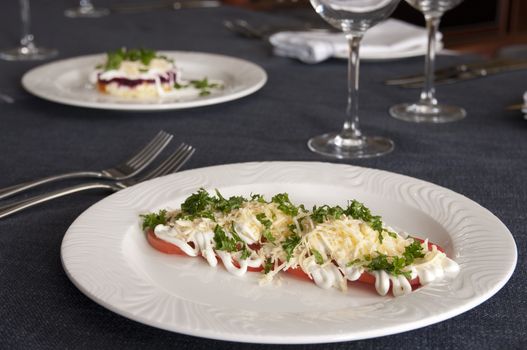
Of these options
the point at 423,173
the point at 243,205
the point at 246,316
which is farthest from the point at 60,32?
the point at 246,316

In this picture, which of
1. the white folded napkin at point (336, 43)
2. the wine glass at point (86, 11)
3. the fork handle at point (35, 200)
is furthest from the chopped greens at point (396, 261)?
the wine glass at point (86, 11)

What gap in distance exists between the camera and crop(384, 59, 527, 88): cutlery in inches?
61.0

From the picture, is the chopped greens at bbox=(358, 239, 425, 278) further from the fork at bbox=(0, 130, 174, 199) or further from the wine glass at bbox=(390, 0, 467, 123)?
the wine glass at bbox=(390, 0, 467, 123)

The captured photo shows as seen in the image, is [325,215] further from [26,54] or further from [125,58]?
[26,54]

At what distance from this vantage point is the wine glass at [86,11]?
7.70 feet

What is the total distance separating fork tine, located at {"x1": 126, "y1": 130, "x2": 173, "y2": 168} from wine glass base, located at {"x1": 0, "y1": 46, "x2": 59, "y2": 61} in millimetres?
735

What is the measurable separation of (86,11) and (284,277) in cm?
182

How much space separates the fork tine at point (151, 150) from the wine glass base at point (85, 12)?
1248mm

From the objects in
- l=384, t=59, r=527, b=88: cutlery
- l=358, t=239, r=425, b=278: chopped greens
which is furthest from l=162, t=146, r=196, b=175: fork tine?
l=384, t=59, r=527, b=88: cutlery

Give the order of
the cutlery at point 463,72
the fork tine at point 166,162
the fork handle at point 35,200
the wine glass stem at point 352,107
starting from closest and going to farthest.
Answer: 1. the fork handle at point 35,200
2. the fork tine at point 166,162
3. the wine glass stem at point 352,107
4. the cutlery at point 463,72

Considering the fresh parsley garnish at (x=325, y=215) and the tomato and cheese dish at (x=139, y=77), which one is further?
the tomato and cheese dish at (x=139, y=77)

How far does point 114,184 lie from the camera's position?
3.40ft

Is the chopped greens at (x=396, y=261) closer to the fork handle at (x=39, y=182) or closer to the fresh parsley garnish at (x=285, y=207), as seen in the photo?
the fresh parsley garnish at (x=285, y=207)

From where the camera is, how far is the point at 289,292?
71cm
